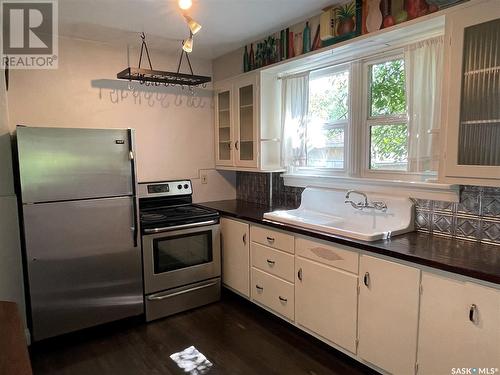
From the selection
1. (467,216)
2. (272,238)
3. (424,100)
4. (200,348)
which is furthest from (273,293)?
(424,100)

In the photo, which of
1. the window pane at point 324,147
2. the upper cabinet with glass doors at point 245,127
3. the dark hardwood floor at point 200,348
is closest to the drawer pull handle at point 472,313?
the dark hardwood floor at point 200,348

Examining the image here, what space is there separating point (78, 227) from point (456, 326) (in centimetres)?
242

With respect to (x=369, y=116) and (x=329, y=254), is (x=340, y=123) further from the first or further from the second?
(x=329, y=254)

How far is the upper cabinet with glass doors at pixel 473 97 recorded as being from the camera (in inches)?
64.1

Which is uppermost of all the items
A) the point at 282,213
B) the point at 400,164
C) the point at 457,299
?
the point at 400,164

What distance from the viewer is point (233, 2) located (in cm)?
230

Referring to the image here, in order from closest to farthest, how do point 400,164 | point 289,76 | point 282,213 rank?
1. point 400,164
2. point 282,213
3. point 289,76

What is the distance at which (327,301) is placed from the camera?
2.23m

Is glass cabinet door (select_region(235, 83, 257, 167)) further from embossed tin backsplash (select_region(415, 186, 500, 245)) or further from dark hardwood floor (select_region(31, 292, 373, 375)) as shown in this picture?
embossed tin backsplash (select_region(415, 186, 500, 245))

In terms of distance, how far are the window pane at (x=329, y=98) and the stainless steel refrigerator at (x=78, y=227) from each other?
1.55m

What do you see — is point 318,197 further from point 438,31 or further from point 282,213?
point 438,31

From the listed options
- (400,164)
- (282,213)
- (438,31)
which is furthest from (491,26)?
(282,213)

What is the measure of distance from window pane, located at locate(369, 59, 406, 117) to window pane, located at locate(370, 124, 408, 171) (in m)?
0.11

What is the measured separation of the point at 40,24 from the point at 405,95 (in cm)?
268
